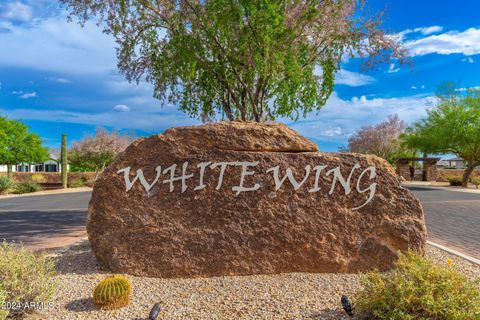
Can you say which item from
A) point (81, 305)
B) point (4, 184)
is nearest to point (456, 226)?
point (81, 305)

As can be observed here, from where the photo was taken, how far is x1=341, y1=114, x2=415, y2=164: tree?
5097 cm

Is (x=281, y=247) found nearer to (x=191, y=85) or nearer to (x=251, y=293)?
(x=251, y=293)

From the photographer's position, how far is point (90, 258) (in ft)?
22.7

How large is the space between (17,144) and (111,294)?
4660 centimetres

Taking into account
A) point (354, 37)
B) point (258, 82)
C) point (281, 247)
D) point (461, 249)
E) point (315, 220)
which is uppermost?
point (354, 37)

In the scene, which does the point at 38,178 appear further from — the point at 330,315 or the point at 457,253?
the point at 330,315

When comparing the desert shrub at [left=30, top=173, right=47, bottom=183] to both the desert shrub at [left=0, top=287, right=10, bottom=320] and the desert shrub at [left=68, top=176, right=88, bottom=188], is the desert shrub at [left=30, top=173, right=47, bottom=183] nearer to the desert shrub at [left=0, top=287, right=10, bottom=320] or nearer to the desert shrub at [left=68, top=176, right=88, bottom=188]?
the desert shrub at [left=68, top=176, right=88, bottom=188]

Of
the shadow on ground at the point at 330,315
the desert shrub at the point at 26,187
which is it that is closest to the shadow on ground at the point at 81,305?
the shadow on ground at the point at 330,315

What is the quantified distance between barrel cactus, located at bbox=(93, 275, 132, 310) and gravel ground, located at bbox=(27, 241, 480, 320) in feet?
0.29

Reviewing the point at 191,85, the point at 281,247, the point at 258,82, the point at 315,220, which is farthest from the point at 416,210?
the point at 191,85

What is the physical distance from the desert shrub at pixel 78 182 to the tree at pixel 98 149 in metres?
5.77

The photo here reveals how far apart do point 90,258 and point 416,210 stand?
5.54 meters

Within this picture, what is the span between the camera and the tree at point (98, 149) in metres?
45.4

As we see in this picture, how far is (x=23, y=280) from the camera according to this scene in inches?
192
